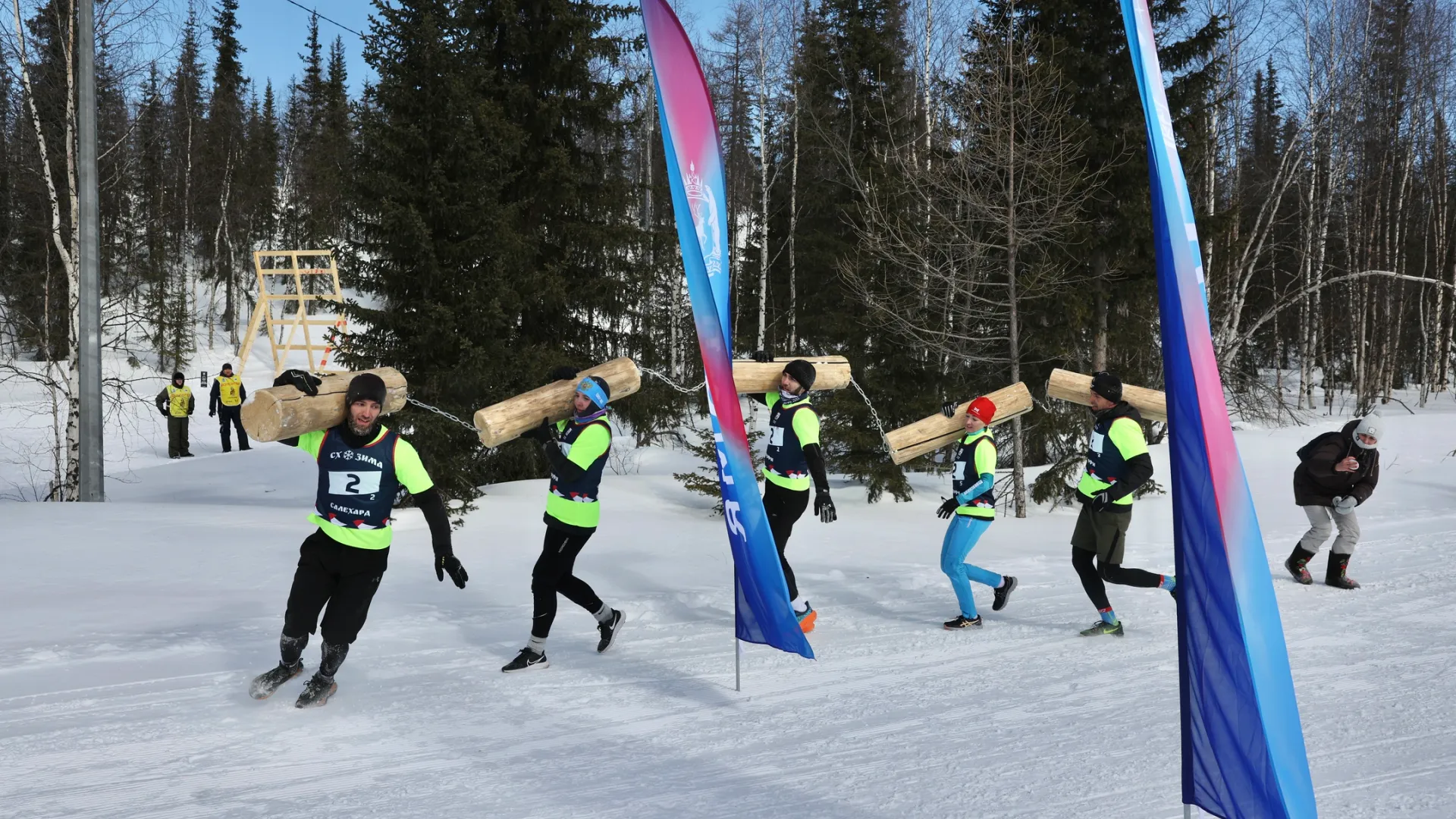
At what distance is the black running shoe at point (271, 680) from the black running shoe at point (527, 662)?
1.25m

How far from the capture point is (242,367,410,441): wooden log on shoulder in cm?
503

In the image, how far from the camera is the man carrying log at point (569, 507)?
602 cm

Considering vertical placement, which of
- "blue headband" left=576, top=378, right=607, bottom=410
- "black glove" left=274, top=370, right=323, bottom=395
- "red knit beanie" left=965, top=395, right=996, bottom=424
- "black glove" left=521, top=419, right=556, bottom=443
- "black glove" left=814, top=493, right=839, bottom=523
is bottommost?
"black glove" left=814, top=493, right=839, bottom=523

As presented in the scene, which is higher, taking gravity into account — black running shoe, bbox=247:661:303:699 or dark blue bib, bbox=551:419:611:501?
dark blue bib, bbox=551:419:611:501

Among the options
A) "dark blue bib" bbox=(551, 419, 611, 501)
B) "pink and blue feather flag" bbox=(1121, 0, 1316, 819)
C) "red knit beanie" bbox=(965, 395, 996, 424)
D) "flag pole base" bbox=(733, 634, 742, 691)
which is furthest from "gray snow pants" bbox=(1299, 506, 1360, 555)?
"pink and blue feather flag" bbox=(1121, 0, 1316, 819)

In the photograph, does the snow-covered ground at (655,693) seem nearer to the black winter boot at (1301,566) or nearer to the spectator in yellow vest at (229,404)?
the black winter boot at (1301,566)

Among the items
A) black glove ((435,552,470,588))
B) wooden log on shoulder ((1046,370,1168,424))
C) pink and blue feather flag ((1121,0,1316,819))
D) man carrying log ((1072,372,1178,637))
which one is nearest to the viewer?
pink and blue feather flag ((1121,0,1316,819))

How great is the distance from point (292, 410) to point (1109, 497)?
208 inches

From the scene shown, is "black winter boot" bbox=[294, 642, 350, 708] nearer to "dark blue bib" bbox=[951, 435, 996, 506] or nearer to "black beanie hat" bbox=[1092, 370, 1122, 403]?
"dark blue bib" bbox=[951, 435, 996, 506]

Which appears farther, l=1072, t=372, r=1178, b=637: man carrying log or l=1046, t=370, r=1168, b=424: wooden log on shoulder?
l=1046, t=370, r=1168, b=424: wooden log on shoulder

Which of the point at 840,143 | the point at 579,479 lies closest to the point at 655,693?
the point at 579,479

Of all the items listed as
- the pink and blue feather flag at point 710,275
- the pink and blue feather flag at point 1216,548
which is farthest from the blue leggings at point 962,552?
the pink and blue feather flag at point 1216,548

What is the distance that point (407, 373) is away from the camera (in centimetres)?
1233

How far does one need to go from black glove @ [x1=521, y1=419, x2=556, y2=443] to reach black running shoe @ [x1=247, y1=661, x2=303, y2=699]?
1.95m
